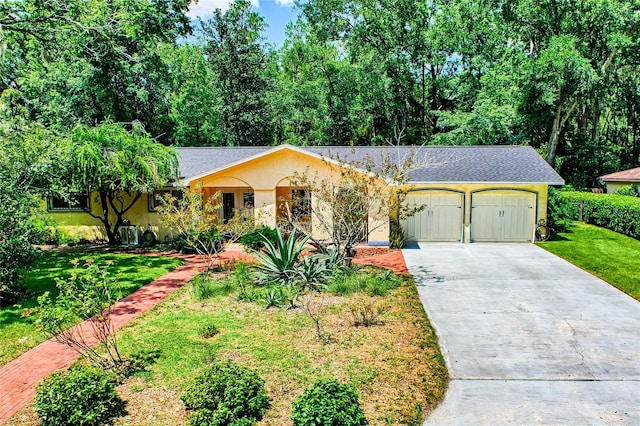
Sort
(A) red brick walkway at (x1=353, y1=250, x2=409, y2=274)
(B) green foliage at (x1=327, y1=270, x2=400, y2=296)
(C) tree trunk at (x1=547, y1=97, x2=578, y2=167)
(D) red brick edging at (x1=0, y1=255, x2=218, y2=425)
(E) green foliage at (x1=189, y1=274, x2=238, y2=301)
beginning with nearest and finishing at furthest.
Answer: (D) red brick edging at (x1=0, y1=255, x2=218, y2=425), (E) green foliage at (x1=189, y1=274, x2=238, y2=301), (B) green foliage at (x1=327, y1=270, x2=400, y2=296), (A) red brick walkway at (x1=353, y1=250, x2=409, y2=274), (C) tree trunk at (x1=547, y1=97, x2=578, y2=167)

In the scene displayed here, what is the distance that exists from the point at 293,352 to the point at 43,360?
13.6 feet

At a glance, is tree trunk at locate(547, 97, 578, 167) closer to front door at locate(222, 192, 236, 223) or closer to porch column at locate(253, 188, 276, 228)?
porch column at locate(253, 188, 276, 228)

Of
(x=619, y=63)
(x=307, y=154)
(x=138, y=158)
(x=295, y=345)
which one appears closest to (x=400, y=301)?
(x=295, y=345)

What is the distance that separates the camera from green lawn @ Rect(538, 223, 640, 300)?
40.7 feet

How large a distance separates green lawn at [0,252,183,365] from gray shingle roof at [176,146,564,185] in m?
4.35

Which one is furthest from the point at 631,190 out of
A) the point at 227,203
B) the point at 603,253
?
the point at 227,203

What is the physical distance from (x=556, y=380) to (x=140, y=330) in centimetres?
724

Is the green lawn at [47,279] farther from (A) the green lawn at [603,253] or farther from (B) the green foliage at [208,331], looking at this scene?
(A) the green lawn at [603,253]

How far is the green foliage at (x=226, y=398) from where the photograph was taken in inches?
209

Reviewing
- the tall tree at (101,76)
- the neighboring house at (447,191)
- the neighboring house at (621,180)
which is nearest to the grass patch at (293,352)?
the neighboring house at (447,191)

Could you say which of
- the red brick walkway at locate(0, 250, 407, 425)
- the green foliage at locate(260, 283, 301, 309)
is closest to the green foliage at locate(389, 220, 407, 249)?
the red brick walkway at locate(0, 250, 407, 425)

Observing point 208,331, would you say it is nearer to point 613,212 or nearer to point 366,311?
point 366,311

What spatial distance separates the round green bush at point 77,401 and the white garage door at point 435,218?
45.7 feet

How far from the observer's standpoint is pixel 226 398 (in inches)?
217
